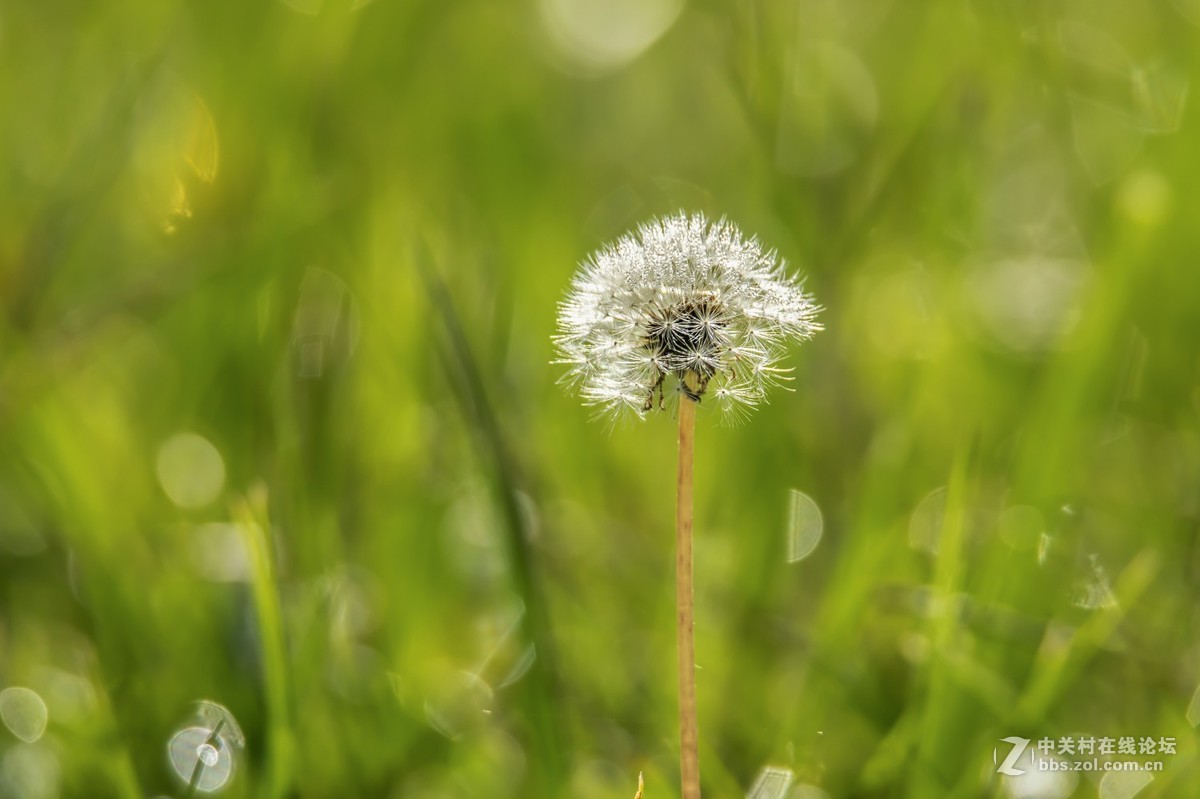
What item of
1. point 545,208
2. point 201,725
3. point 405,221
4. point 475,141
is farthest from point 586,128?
point 201,725

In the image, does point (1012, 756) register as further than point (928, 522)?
No

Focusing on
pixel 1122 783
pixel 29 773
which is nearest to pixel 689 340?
pixel 1122 783

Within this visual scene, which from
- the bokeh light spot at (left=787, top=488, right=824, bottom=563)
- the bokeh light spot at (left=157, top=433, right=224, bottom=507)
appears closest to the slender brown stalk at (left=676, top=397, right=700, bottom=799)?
the bokeh light spot at (left=787, top=488, right=824, bottom=563)

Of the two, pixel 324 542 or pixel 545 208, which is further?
pixel 545 208

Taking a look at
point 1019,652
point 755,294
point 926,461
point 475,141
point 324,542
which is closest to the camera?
point 755,294

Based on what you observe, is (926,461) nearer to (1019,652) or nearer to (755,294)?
(1019,652)

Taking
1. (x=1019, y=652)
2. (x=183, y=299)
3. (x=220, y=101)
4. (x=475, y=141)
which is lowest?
(x=1019, y=652)

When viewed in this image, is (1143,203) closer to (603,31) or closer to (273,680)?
(273,680)
